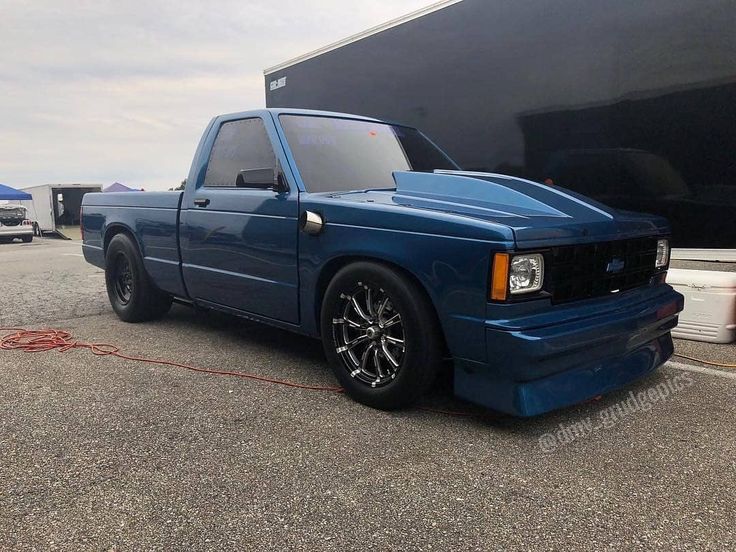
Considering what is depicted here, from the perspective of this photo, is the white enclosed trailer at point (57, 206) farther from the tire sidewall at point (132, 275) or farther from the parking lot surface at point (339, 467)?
the parking lot surface at point (339, 467)

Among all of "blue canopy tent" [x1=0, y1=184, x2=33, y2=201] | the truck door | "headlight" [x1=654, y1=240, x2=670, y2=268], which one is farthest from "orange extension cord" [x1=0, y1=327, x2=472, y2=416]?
"blue canopy tent" [x1=0, y1=184, x2=33, y2=201]

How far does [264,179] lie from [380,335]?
1.19 m

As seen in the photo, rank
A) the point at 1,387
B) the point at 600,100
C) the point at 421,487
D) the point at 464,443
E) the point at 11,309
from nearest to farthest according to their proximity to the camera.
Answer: the point at 421,487 < the point at 464,443 < the point at 1,387 < the point at 600,100 < the point at 11,309

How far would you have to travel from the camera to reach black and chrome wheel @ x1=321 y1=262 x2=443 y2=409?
2.76m

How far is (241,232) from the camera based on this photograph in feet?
12.2

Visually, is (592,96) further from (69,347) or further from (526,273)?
(69,347)

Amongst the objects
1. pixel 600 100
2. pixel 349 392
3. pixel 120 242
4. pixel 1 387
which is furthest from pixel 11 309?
pixel 600 100

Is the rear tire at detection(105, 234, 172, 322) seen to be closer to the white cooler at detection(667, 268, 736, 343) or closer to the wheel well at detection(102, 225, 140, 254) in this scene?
the wheel well at detection(102, 225, 140, 254)

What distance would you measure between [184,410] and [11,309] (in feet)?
12.8

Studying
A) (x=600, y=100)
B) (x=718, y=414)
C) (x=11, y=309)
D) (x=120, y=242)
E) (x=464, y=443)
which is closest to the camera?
(x=464, y=443)

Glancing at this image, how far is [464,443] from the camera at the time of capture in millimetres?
2639

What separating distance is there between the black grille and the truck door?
1480mm

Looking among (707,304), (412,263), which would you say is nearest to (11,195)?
(412,263)

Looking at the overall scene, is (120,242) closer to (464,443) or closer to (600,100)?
(464,443)
